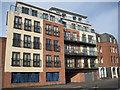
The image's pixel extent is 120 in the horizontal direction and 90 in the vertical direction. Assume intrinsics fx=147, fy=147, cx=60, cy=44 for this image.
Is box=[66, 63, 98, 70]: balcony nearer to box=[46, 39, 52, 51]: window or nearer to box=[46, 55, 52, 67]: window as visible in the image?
box=[46, 55, 52, 67]: window

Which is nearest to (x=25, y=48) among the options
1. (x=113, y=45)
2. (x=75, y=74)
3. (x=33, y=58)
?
(x=33, y=58)

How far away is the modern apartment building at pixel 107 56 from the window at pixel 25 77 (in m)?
18.4

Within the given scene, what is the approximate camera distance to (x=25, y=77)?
77.5 feet

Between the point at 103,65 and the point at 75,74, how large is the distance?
9589 millimetres

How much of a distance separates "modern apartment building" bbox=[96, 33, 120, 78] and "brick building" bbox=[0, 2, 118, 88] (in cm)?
382

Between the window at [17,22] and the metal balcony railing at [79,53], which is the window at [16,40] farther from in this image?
the metal balcony railing at [79,53]

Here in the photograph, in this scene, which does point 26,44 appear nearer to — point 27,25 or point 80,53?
point 27,25

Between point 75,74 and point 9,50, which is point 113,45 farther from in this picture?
point 9,50

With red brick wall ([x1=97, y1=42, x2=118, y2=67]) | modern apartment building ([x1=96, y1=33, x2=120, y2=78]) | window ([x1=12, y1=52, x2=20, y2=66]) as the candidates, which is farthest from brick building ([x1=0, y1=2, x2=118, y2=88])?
red brick wall ([x1=97, y1=42, x2=118, y2=67])

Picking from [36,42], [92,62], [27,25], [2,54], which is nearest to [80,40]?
[92,62]

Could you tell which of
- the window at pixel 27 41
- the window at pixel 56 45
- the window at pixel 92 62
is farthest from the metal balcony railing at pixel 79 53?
the window at pixel 27 41

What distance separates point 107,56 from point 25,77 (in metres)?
23.7

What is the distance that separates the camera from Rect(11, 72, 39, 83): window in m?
22.6

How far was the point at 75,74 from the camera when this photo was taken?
1304 inches
